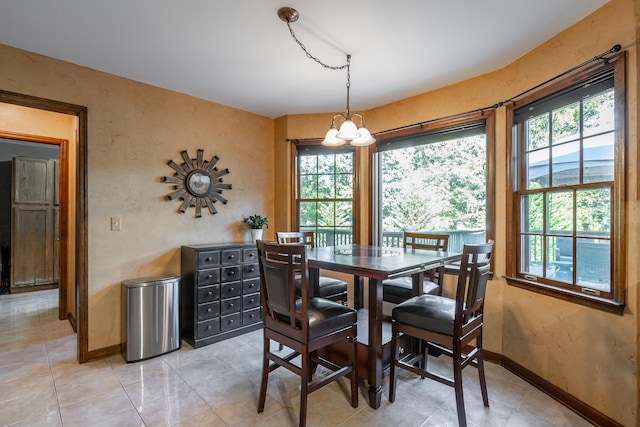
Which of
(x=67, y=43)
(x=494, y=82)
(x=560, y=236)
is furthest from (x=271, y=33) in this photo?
(x=560, y=236)

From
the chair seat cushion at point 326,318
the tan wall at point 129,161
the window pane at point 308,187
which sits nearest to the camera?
the chair seat cushion at point 326,318

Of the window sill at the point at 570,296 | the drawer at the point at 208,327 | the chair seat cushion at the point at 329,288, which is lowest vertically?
the drawer at the point at 208,327

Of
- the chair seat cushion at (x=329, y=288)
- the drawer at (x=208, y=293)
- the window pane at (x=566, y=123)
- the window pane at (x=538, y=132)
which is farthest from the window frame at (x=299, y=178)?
the window pane at (x=566, y=123)

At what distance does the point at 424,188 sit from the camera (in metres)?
4.01

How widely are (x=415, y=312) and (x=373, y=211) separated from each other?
1.93m

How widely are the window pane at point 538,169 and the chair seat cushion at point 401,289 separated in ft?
3.86

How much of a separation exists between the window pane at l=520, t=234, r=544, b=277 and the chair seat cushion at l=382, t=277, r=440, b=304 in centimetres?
74

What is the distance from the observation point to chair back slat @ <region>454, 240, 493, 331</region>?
1.82 m

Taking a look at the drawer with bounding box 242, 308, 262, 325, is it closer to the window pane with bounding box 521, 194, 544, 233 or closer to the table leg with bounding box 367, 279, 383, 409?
the table leg with bounding box 367, 279, 383, 409

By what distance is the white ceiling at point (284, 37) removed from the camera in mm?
1988

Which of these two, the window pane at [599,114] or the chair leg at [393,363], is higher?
the window pane at [599,114]

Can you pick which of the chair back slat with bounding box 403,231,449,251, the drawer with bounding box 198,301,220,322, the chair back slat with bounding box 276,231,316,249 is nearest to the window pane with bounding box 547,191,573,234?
the chair back slat with bounding box 403,231,449,251

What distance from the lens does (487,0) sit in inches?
75.4

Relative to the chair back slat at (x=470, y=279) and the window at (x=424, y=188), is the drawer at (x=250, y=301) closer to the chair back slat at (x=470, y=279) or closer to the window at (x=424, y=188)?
the window at (x=424, y=188)
